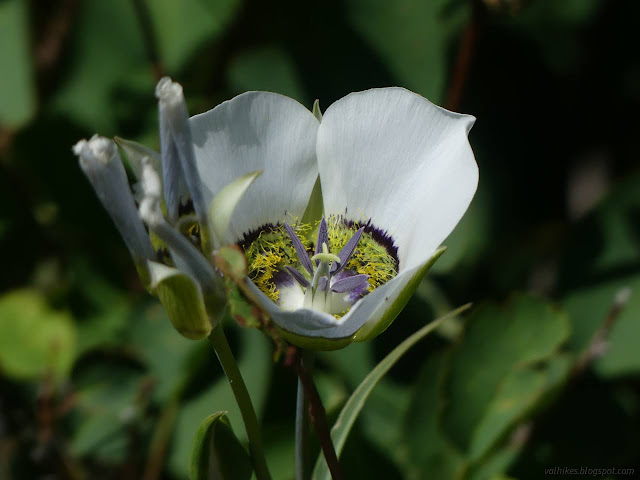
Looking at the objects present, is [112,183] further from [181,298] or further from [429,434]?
[429,434]

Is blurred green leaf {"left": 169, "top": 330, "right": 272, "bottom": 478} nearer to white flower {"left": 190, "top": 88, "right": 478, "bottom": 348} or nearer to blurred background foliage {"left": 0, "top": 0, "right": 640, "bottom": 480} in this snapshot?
blurred background foliage {"left": 0, "top": 0, "right": 640, "bottom": 480}

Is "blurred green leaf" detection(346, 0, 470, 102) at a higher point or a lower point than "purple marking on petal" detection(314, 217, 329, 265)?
higher

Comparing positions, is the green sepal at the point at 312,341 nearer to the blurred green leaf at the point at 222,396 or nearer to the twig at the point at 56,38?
the blurred green leaf at the point at 222,396

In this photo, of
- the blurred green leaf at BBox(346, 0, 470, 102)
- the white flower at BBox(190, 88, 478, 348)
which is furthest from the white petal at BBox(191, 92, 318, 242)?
the blurred green leaf at BBox(346, 0, 470, 102)

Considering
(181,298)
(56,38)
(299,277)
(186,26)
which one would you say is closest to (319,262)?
(299,277)

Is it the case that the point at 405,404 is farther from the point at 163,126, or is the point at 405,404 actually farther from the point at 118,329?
the point at 163,126

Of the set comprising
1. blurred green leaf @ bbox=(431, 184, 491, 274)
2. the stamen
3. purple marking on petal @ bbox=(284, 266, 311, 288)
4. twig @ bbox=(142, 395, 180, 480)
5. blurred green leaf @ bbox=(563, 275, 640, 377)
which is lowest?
blurred green leaf @ bbox=(563, 275, 640, 377)

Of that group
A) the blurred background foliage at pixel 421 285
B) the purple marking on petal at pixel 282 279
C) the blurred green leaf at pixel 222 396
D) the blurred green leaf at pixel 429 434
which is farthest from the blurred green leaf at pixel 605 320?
the purple marking on petal at pixel 282 279
